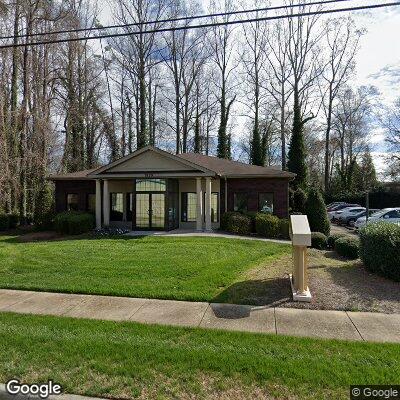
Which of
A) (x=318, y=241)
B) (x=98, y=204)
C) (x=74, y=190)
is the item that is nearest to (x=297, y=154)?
(x=318, y=241)

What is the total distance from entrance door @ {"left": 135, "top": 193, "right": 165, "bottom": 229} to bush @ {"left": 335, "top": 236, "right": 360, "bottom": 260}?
32.3ft

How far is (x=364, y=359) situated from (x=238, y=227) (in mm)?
14185

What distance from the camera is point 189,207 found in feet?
70.0

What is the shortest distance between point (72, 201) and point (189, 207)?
28.2 ft

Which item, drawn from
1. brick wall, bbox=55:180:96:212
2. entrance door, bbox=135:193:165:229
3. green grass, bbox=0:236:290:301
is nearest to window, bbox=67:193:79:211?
brick wall, bbox=55:180:96:212

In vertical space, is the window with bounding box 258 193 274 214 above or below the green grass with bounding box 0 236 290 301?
above

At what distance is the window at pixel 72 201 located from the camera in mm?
23422

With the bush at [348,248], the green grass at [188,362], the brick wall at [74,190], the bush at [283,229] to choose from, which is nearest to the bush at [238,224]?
the bush at [283,229]

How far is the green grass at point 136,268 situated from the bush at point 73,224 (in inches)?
218

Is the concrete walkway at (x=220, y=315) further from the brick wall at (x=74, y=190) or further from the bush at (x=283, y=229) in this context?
the brick wall at (x=74, y=190)

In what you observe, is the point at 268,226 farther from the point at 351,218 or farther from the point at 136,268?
the point at 351,218

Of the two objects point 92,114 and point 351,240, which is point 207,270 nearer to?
point 351,240

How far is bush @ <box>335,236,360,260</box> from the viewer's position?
492 inches

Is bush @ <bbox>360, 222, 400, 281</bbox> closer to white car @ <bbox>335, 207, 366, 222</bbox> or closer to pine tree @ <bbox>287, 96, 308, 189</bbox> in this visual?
white car @ <bbox>335, 207, 366, 222</bbox>
